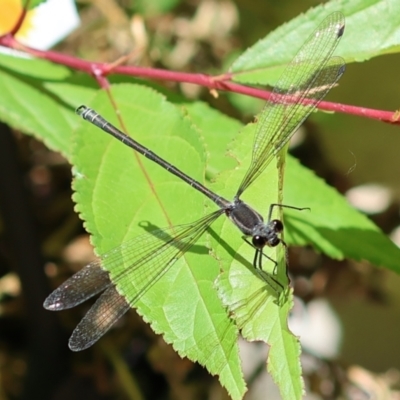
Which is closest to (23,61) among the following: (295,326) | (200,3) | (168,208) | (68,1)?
(68,1)

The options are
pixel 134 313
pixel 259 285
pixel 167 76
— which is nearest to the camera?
pixel 259 285

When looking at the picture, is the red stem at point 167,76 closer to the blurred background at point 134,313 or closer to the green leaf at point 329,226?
the green leaf at point 329,226

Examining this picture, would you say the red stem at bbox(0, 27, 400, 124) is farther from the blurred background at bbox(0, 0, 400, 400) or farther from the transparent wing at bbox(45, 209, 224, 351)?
the blurred background at bbox(0, 0, 400, 400)

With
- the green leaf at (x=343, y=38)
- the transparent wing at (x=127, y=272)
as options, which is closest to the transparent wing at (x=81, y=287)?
the transparent wing at (x=127, y=272)

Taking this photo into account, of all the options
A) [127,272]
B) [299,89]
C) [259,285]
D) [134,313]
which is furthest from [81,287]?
[134,313]

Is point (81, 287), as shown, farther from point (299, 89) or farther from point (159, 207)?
point (299, 89)

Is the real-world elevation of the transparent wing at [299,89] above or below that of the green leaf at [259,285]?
above
